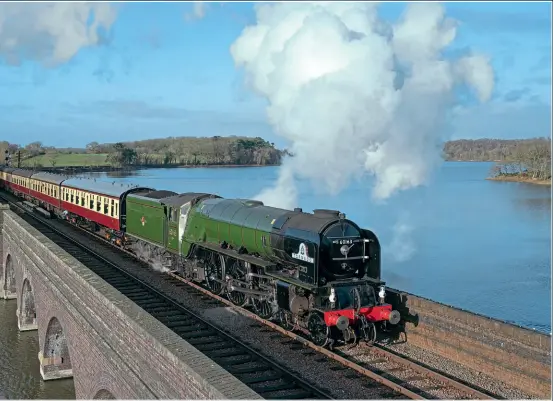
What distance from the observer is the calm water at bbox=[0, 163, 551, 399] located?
23250 mm

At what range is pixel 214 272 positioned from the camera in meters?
16.2

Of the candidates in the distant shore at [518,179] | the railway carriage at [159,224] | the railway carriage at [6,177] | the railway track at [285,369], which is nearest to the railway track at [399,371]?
the railway track at [285,369]

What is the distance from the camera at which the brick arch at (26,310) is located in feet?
78.4

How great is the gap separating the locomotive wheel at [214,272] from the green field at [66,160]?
94.3 m

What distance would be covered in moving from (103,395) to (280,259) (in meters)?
4.91

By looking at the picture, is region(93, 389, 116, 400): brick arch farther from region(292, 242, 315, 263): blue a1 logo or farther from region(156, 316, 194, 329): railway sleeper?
region(292, 242, 315, 263): blue a1 logo

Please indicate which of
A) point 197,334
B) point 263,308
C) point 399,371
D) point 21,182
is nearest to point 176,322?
point 197,334

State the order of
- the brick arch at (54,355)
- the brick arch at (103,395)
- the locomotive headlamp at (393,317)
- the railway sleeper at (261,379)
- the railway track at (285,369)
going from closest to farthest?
the railway track at (285,369) → the railway sleeper at (261,379) → the brick arch at (103,395) → the locomotive headlamp at (393,317) → the brick arch at (54,355)

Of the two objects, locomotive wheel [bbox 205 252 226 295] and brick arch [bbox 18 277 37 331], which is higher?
locomotive wheel [bbox 205 252 226 295]

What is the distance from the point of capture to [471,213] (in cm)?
5522

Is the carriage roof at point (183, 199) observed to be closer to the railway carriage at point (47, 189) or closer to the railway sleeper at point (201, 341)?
the railway sleeper at point (201, 341)

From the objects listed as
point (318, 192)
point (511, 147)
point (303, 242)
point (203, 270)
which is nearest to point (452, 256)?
point (318, 192)

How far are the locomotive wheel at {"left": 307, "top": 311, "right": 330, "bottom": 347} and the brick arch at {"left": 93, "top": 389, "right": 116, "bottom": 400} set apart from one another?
435 centimetres

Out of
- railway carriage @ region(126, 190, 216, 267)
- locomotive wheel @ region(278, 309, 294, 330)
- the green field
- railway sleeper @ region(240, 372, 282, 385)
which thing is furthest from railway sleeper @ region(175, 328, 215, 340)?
the green field
